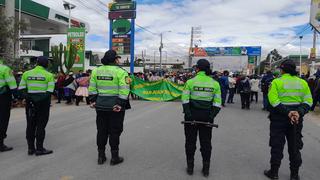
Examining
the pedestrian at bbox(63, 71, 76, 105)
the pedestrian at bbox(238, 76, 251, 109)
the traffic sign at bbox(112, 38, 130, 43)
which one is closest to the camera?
the pedestrian at bbox(238, 76, 251, 109)

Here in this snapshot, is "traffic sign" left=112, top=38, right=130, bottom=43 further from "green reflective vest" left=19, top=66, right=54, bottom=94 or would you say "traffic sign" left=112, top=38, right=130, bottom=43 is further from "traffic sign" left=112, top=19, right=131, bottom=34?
"green reflective vest" left=19, top=66, right=54, bottom=94

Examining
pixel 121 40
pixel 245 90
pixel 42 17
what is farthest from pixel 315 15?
pixel 42 17

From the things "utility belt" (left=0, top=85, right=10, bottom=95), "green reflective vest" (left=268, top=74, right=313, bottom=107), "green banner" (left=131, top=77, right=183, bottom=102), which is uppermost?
"green reflective vest" (left=268, top=74, right=313, bottom=107)

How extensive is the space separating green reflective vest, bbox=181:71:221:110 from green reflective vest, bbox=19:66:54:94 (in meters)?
2.60

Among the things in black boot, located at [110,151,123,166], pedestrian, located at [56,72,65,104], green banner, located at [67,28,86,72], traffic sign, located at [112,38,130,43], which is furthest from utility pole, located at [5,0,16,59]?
black boot, located at [110,151,123,166]

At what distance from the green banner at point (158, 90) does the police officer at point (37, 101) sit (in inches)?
537

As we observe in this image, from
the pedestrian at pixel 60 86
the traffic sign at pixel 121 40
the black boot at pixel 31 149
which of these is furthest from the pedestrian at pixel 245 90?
the traffic sign at pixel 121 40

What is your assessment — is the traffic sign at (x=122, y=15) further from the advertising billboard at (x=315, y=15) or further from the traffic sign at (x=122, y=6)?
the advertising billboard at (x=315, y=15)

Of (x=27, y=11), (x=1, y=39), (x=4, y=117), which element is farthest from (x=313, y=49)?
(x=4, y=117)

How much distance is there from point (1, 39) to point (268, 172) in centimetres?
1494

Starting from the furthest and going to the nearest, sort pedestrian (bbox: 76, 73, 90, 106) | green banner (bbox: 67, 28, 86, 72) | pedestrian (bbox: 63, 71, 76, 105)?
green banner (bbox: 67, 28, 86, 72)
pedestrian (bbox: 63, 71, 76, 105)
pedestrian (bbox: 76, 73, 90, 106)

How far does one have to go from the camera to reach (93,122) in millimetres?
10828

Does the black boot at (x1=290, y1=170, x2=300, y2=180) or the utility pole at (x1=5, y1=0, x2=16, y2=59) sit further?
the utility pole at (x1=5, y1=0, x2=16, y2=59)

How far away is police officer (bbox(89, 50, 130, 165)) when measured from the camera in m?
5.79
